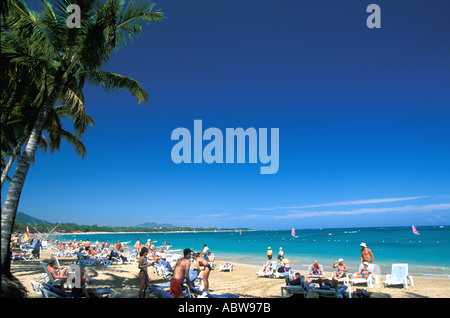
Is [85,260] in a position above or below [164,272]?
below

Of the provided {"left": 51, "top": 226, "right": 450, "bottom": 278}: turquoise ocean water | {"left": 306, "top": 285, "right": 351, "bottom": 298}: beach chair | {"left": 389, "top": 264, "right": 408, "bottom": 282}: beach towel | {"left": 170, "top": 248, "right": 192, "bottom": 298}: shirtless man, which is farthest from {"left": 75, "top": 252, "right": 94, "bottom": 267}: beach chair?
{"left": 389, "top": 264, "right": 408, "bottom": 282}: beach towel

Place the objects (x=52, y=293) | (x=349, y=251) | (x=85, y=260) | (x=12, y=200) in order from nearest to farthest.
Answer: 1. (x=52, y=293)
2. (x=12, y=200)
3. (x=85, y=260)
4. (x=349, y=251)

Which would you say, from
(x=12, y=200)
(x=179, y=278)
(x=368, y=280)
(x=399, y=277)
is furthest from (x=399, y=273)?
(x=12, y=200)

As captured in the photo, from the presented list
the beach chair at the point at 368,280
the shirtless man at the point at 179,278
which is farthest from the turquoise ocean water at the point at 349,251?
the shirtless man at the point at 179,278

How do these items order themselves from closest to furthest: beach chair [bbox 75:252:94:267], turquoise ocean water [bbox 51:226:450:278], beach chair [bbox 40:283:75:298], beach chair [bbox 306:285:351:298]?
beach chair [bbox 40:283:75:298], beach chair [bbox 306:285:351:298], beach chair [bbox 75:252:94:267], turquoise ocean water [bbox 51:226:450:278]

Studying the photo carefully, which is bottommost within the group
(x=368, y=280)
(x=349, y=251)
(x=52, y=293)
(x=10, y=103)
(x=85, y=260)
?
(x=349, y=251)

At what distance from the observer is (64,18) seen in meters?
7.09

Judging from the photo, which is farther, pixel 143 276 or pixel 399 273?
pixel 399 273

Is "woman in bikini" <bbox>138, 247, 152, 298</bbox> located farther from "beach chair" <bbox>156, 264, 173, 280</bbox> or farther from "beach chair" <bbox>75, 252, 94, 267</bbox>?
"beach chair" <bbox>75, 252, 94, 267</bbox>

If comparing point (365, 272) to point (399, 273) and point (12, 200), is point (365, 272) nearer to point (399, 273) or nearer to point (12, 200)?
point (399, 273)

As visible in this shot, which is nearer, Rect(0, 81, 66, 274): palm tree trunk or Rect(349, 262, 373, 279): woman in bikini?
Rect(0, 81, 66, 274): palm tree trunk

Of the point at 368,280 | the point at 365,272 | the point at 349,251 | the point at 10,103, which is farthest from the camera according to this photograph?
the point at 349,251
